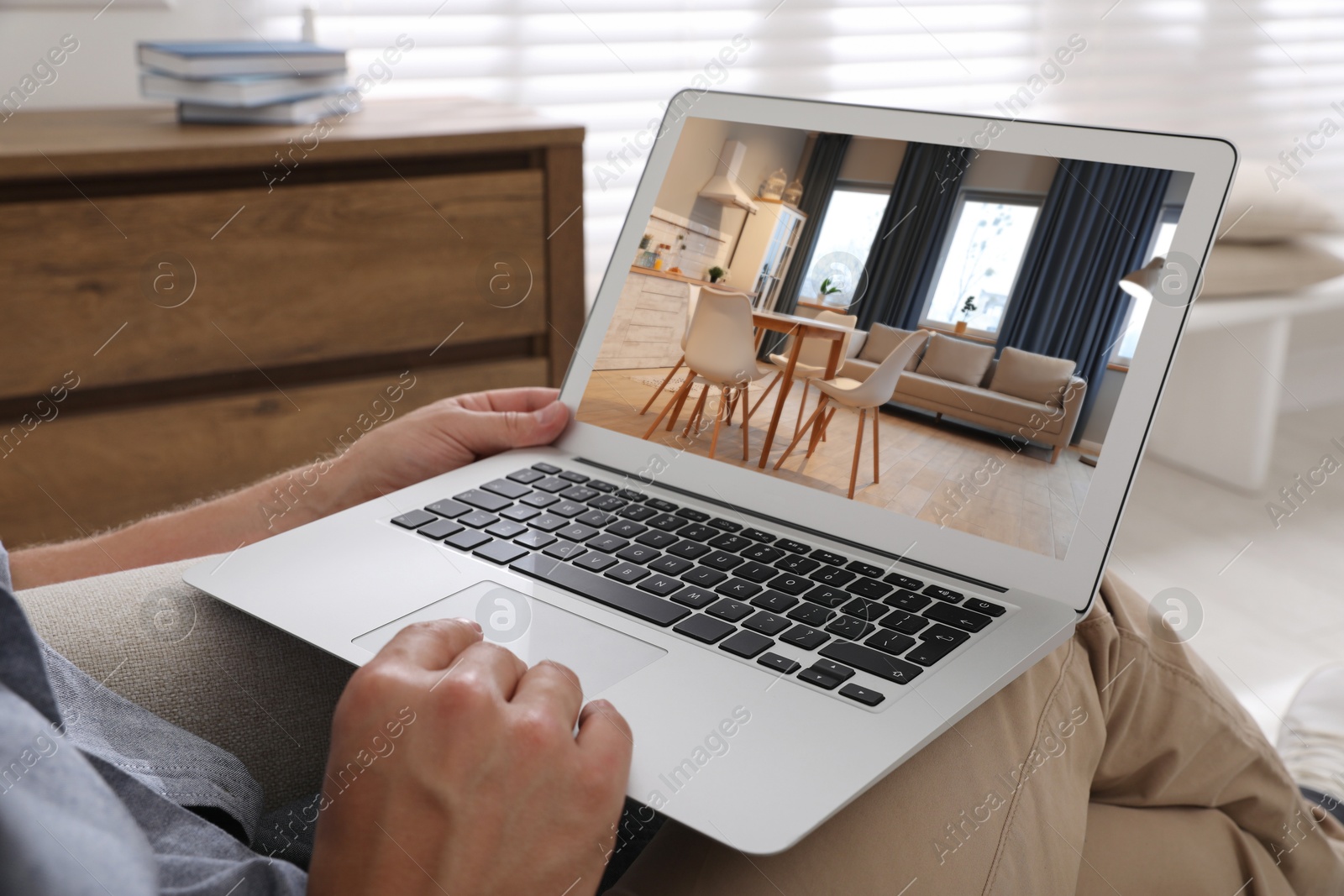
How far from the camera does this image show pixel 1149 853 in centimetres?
67

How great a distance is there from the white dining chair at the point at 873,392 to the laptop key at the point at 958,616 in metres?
0.12

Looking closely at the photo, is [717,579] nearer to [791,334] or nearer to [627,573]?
[627,573]

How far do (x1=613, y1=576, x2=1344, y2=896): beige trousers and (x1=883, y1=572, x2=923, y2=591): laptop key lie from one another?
0.28 ft

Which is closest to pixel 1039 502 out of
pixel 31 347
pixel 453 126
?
pixel 453 126

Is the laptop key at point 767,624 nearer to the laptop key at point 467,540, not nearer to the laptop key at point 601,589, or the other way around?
the laptop key at point 601,589

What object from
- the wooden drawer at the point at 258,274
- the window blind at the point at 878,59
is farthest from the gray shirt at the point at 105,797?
the window blind at the point at 878,59

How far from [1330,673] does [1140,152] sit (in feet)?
3.05

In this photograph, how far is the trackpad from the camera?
568 mm

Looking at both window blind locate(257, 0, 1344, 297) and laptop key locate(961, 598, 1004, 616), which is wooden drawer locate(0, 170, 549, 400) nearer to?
window blind locate(257, 0, 1344, 297)

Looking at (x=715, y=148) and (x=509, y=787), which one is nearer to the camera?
(x=509, y=787)

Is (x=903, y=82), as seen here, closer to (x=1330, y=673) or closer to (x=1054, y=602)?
(x=1330, y=673)

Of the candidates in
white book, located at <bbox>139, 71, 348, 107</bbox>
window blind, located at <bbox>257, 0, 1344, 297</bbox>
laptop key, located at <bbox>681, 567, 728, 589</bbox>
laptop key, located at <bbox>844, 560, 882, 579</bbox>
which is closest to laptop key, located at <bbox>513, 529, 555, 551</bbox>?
laptop key, located at <bbox>681, 567, 728, 589</bbox>

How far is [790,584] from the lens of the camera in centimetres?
65

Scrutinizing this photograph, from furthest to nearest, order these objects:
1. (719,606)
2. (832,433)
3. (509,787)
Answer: (832,433) < (719,606) < (509,787)
